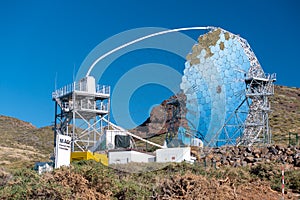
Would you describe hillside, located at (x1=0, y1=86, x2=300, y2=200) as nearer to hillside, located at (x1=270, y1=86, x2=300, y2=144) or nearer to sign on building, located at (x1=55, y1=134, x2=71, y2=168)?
sign on building, located at (x1=55, y1=134, x2=71, y2=168)

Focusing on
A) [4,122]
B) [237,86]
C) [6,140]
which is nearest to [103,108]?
[237,86]

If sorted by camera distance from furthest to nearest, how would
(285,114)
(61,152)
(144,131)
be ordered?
(144,131) < (285,114) < (61,152)

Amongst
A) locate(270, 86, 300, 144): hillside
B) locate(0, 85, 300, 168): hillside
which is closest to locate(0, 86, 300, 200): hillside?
locate(270, 86, 300, 144): hillside

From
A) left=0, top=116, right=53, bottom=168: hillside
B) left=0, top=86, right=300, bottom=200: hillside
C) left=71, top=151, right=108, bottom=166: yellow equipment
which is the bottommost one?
left=0, top=86, right=300, bottom=200: hillside

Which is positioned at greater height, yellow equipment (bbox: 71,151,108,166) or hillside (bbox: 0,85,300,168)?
hillside (bbox: 0,85,300,168)

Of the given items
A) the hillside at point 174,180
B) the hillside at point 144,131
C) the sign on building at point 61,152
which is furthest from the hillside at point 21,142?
the hillside at point 174,180

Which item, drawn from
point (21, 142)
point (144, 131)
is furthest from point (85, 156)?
point (21, 142)

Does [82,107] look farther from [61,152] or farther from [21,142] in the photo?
[21,142]

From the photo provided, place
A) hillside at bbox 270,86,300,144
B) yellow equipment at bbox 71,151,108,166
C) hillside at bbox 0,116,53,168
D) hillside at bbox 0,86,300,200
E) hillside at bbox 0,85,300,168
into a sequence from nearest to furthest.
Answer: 1. hillside at bbox 0,86,300,200
2. yellow equipment at bbox 71,151,108,166
3. hillside at bbox 270,86,300,144
4. hillside at bbox 0,116,53,168
5. hillside at bbox 0,85,300,168

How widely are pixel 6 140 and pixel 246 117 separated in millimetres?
40005

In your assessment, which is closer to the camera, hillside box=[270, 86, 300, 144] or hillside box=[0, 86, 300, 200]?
hillside box=[0, 86, 300, 200]

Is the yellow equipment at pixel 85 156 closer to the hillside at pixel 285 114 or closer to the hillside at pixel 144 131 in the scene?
the hillside at pixel 144 131

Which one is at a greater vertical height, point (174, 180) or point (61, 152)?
point (61, 152)

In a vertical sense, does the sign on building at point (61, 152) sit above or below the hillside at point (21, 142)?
below
